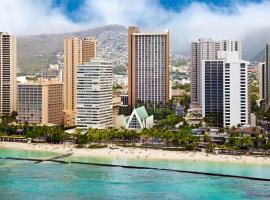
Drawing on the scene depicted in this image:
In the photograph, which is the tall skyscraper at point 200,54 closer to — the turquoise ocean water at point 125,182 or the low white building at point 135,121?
the low white building at point 135,121

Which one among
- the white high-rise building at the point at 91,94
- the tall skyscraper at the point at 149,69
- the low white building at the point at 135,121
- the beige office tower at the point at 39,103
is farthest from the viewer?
the tall skyscraper at the point at 149,69

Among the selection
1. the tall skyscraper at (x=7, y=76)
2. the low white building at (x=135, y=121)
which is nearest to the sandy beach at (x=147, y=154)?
the low white building at (x=135, y=121)

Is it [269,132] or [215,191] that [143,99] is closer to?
[269,132]

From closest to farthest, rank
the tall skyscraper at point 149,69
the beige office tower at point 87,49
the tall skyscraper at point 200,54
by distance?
the beige office tower at point 87,49 < the tall skyscraper at point 149,69 < the tall skyscraper at point 200,54

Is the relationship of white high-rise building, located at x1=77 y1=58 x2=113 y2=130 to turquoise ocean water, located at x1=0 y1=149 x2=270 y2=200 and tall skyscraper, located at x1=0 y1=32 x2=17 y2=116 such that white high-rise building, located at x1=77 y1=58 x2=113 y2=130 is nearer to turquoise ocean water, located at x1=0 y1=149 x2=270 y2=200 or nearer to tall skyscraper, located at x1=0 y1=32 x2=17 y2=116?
tall skyscraper, located at x1=0 y1=32 x2=17 y2=116

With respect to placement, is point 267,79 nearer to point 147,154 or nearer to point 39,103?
point 39,103

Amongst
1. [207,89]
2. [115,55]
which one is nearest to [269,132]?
[207,89]

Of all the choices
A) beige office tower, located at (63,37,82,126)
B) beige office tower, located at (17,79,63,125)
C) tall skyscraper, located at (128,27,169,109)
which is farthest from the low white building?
tall skyscraper, located at (128,27,169,109)
